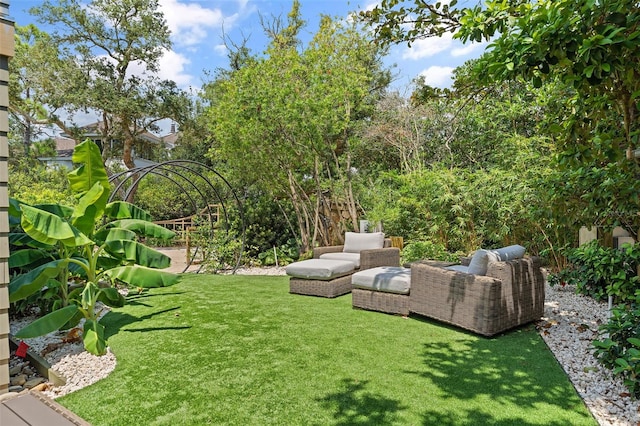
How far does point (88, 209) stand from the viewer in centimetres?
441

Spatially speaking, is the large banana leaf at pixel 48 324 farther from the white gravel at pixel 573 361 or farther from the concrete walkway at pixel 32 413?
the concrete walkway at pixel 32 413

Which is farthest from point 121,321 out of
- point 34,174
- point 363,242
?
point 34,174

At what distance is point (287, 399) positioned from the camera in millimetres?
2938

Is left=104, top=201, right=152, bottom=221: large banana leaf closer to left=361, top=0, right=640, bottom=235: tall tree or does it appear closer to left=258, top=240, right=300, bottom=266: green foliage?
left=361, top=0, right=640, bottom=235: tall tree

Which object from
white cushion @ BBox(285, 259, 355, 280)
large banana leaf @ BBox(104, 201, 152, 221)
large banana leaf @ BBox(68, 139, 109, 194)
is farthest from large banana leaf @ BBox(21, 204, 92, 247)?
white cushion @ BBox(285, 259, 355, 280)

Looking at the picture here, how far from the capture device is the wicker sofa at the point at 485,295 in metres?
4.21

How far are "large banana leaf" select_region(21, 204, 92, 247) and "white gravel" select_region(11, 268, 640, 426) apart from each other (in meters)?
1.18

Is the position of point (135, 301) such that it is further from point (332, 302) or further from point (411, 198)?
point (411, 198)

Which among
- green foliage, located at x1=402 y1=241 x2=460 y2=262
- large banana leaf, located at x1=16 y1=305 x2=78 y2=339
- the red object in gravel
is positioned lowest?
the red object in gravel

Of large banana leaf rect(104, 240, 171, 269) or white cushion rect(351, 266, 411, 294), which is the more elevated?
large banana leaf rect(104, 240, 171, 269)

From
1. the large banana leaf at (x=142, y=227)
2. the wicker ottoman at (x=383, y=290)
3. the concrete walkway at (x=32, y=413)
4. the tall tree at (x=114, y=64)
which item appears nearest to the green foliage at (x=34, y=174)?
the tall tree at (x=114, y=64)

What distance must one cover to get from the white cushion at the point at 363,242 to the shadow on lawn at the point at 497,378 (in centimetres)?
323

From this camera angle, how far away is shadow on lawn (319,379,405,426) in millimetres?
2629

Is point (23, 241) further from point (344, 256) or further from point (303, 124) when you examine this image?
point (303, 124)
